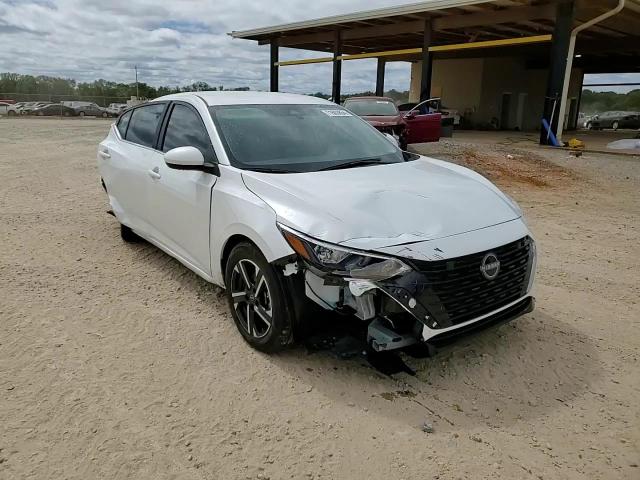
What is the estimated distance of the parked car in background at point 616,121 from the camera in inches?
1326

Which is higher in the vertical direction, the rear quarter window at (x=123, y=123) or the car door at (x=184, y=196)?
the rear quarter window at (x=123, y=123)

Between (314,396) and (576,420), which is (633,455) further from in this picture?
(314,396)

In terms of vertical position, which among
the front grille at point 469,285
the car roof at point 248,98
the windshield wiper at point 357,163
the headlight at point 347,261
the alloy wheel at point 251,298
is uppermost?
the car roof at point 248,98

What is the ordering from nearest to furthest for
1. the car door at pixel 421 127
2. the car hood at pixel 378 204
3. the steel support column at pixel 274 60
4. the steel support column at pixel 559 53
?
the car hood at pixel 378 204
the car door at pixel 421 127
the steel support column at pixel 559 53
the steel support column at pixel 274 60

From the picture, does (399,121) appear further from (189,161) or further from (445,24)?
(189,161)

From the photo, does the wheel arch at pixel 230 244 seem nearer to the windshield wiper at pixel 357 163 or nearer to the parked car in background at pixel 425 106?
the windshield wiper at pixel 357 163

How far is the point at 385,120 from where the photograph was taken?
41.2 ft

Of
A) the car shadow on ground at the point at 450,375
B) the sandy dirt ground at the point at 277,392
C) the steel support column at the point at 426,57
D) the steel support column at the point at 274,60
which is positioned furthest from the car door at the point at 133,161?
the steel support column at the point at 274,60

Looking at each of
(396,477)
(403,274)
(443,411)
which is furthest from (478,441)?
(403,274)

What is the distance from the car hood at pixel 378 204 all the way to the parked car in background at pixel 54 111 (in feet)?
→ 140

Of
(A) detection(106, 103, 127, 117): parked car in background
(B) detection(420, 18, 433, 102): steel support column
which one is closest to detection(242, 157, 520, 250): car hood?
(B) detection(420, 18, 433, 102): steel support column

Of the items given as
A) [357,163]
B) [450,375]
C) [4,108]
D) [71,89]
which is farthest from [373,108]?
[71,89]

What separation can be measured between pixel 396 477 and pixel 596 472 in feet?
2.95

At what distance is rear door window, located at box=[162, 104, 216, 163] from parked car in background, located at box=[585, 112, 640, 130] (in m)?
35.8
